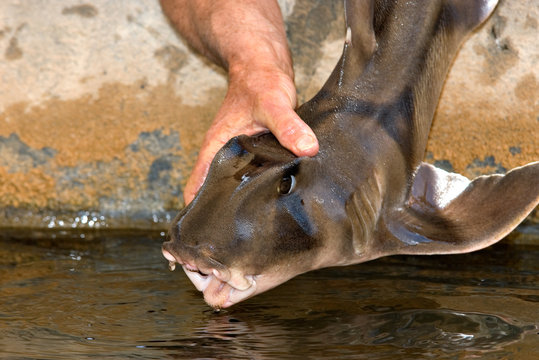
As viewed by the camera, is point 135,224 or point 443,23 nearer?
point 443,23

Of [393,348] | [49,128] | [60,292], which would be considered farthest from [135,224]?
[393,348]

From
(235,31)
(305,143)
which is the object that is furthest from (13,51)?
(305,143)

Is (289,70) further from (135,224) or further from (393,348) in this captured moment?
(393,348)

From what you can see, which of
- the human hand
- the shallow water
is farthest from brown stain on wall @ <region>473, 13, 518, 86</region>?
the human hand

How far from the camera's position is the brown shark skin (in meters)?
2.95

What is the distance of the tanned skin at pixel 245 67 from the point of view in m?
3.43

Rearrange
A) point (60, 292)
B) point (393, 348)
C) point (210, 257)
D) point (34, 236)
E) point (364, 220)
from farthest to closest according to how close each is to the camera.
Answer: point (34, 236), point (60, 292), point (364, 220), point (393, 348), point (210, 257)

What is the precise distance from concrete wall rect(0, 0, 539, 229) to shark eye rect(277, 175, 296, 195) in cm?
168

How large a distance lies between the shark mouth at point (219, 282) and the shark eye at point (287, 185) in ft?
1.03

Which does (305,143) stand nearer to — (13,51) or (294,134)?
(294,134)

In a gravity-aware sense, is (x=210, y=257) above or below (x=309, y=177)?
below

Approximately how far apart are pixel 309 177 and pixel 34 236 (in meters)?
2.09

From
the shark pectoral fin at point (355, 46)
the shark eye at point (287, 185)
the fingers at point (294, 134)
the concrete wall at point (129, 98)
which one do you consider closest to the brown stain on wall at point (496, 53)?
the concrete wall at point (129, 98)

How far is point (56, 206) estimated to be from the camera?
490 cm
